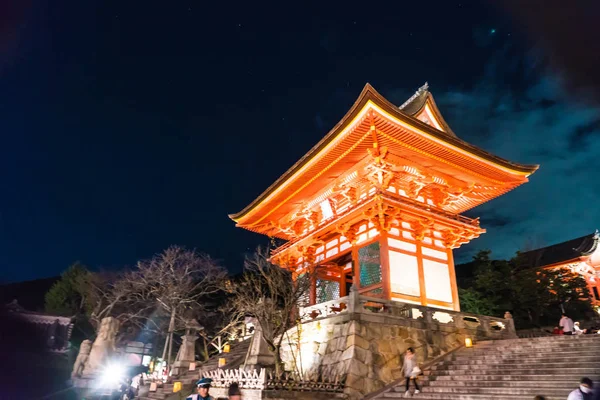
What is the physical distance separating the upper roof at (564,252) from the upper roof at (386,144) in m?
17.6

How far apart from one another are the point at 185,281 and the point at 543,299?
24442mm

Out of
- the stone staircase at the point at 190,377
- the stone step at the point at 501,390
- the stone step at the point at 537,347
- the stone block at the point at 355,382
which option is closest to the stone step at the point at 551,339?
the stone step at the point at 537,347

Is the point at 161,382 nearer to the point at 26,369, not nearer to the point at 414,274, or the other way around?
the point at 414,274

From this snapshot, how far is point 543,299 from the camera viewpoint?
22.2m

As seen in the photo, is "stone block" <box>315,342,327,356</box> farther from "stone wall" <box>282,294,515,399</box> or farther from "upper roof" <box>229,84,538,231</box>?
"upper roof" <box>229,84,538,231</box>

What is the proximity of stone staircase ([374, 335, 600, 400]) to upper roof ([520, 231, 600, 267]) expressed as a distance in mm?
22054

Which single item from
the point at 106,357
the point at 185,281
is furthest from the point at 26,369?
the point at 185,281

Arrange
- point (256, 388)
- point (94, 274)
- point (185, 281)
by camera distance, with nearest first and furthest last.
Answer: point (256, 388) < point (185, 281) < point (94, 274)

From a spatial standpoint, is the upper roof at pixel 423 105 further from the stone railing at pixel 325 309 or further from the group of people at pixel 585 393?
the group of people at pixel 585 393

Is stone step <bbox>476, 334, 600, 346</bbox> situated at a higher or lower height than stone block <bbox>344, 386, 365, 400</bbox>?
higher

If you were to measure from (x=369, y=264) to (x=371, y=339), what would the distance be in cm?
458

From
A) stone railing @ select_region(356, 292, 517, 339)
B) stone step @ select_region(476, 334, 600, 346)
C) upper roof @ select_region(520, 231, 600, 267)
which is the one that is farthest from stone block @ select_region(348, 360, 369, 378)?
upper roof @ select_region(520, 231, 600, 267)

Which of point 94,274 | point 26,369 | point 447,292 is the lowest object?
point 26,369

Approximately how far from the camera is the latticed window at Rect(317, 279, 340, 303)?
21.5m
